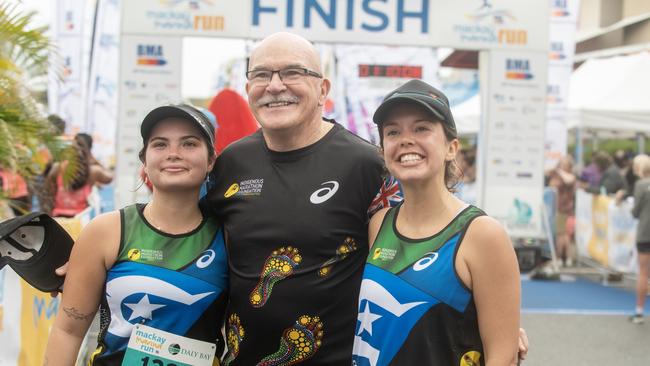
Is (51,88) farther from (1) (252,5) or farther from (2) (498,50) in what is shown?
(2) (498,50)

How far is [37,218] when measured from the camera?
240 cm

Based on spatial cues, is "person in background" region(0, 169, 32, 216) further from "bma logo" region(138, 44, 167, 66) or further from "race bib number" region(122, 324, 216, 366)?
"race bib number" region(122, 324, 216, 366)

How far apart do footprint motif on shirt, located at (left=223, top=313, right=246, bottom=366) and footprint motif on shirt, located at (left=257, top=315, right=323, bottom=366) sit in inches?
5.1

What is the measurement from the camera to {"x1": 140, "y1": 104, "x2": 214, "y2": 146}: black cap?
95.2 inches

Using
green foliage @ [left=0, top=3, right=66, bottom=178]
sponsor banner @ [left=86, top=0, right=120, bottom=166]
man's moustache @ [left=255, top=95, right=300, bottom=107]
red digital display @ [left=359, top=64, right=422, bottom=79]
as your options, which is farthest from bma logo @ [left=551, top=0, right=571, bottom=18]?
man's moustache @ [left=255, top=95, right=300, bottom=107]

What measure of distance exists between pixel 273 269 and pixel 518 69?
6.65 metres

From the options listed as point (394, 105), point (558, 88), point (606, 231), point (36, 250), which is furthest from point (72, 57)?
point (394, 105)

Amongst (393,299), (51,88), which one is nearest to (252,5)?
(393,299)

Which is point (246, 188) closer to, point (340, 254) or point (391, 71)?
point (340, 254)

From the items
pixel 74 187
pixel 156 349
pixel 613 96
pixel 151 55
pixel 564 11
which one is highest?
pixel 564 11

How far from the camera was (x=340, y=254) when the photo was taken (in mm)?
2445

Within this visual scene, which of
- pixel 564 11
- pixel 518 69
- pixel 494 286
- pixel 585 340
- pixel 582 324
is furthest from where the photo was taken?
pixel 564 11

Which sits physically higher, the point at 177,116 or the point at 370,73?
the point at 370,73

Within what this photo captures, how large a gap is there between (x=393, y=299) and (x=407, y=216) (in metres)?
0.28
